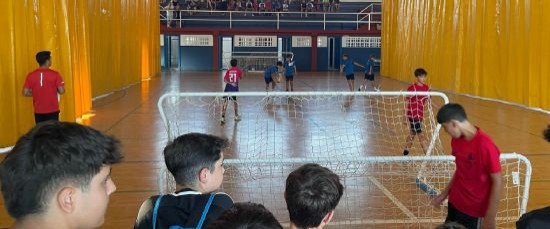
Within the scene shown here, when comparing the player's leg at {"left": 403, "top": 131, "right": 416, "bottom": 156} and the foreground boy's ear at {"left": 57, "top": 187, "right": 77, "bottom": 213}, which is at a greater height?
the foreground boy's ear at {"left": 57, "top": 187, "right": 77, "bottom": 213}

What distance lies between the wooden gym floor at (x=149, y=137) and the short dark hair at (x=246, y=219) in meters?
4.05

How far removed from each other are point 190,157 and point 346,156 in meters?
4.88

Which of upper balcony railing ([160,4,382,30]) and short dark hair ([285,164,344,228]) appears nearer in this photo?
short dark hair ([285,164,344,228])

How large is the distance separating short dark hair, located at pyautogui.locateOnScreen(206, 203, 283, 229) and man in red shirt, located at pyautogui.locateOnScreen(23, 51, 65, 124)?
6798mm

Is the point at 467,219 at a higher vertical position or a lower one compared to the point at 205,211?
lower

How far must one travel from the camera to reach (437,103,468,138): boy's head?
3.69 meters

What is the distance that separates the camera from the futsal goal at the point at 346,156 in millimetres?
5466

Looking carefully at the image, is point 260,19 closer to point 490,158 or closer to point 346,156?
point 346,156

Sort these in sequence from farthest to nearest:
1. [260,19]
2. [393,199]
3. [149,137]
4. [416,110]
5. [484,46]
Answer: [260,19], [484,46], [149,137], [416,110], [393,199]

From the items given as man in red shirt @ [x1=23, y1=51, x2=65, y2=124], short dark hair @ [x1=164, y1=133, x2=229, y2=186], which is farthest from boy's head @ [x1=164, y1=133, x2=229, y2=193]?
man in red shirt @ [x1=23, y1=51, x2=65, y2=124]

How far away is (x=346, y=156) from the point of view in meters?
7.15

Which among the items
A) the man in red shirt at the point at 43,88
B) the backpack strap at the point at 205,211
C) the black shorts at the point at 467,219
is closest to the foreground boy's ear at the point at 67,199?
the backpack strap at the point at 205,211

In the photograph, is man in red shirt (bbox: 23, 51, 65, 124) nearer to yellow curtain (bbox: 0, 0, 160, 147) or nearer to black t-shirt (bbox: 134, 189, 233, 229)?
yellow curtain (bbox: 0, 0, 160, 147)

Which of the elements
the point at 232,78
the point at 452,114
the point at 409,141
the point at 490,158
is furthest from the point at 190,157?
the point at 232,78
